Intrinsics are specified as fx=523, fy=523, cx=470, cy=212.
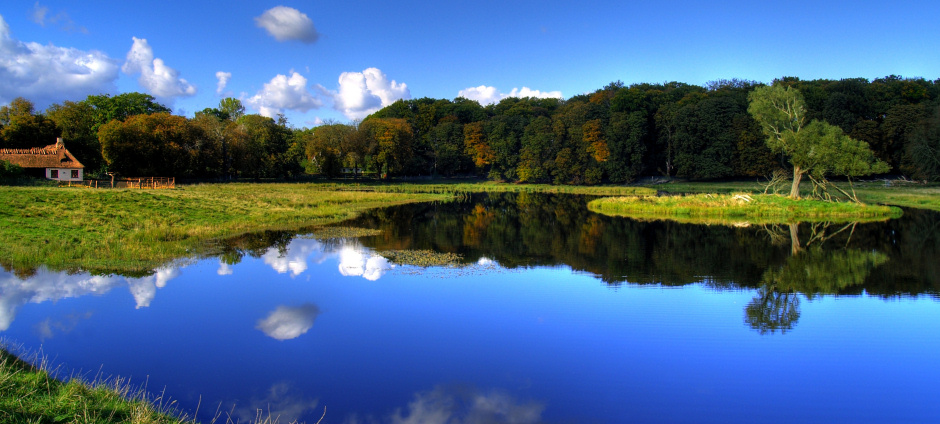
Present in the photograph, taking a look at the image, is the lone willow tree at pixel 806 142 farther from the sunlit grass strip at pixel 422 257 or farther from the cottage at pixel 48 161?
the cottage at pixel 48 161

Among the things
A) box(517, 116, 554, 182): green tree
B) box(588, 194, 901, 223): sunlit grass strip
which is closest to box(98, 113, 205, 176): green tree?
box(588, 194, 901, 223): sunlit grass strip

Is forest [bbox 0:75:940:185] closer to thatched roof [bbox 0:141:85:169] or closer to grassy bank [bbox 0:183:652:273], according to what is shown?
thatched roof [bbox 0:141:85:169]

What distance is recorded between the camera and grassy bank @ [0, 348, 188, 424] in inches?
217

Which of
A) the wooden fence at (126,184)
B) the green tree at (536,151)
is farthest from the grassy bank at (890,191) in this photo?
the wooden fence at (126,184)

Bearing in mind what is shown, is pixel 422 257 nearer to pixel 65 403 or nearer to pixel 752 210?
pixel 65 403

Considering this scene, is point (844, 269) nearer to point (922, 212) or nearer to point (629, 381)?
point (629, 381)

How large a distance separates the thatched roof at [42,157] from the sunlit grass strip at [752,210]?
44.8m

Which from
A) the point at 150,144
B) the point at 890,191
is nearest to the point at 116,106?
the point at 150,144

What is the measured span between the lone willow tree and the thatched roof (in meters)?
55.4

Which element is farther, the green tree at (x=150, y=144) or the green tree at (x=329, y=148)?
the green tree at (x=329, y=148)

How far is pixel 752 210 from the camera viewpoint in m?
32.4

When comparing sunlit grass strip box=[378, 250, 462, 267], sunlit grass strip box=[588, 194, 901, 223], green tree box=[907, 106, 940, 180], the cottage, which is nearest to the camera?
sunlit grass strip box=[378, 250, 462, 267]

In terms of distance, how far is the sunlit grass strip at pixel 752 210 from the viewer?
3111 cm

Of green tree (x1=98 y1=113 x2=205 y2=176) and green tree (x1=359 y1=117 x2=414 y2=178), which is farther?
green tree (x1=359 y1=117 x2=414 y2=178)
